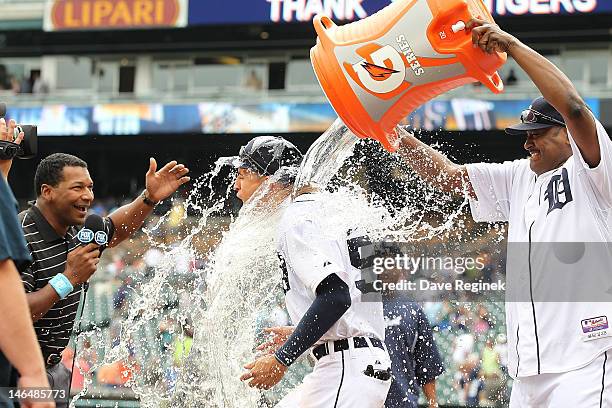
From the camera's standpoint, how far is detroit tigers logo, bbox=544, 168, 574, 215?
3.91 m

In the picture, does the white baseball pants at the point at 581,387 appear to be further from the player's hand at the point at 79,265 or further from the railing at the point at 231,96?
the railing at the point at 231,96

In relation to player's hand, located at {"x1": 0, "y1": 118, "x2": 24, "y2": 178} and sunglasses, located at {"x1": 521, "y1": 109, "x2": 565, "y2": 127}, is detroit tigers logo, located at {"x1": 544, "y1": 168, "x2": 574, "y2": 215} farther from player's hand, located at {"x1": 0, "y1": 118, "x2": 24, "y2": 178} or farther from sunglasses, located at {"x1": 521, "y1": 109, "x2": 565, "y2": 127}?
player's hand, located at {"x1": 0, "y1": 118, "x2": 24, "y2": 178}

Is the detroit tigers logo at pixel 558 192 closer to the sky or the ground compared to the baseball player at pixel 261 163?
closer to the sky

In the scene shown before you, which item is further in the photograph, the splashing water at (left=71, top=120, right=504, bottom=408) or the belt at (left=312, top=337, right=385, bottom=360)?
the splashing water at (left=71, top=120, right=504, bottom=408)

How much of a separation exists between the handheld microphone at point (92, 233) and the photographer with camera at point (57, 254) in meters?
0.01

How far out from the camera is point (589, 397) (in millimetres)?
3646

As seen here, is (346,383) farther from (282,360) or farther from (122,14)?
(122,14)

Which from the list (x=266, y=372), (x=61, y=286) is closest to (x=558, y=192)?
(x=266, y=372)

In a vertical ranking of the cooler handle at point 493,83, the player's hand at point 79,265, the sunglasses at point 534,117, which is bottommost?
the player's hand at point 79,265

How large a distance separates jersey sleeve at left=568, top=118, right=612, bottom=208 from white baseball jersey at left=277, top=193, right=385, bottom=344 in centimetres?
121

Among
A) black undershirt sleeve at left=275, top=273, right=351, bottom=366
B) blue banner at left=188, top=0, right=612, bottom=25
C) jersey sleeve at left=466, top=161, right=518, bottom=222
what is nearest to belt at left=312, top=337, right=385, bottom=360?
black undershirt sleeve at left=275, top=273, right=351, bottom=366

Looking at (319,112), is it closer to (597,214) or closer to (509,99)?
(509,99)

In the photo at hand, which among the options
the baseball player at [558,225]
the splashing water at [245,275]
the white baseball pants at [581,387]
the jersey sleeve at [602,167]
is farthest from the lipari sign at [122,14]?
the white baseball pants at [581,387]

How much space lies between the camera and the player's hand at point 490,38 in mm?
3760
